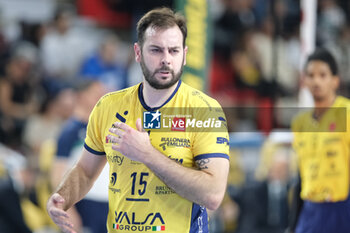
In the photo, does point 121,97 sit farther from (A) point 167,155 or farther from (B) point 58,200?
(B) point 58,200

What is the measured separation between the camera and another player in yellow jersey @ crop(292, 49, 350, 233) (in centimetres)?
582

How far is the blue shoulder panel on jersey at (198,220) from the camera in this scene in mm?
3792

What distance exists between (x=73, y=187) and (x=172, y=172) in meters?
0.81

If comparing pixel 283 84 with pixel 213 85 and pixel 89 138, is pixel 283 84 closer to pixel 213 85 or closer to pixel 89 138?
pixel 213 85

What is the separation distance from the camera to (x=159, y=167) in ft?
11.4

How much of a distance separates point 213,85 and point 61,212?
753cm

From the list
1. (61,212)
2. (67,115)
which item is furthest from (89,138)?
(67,115)

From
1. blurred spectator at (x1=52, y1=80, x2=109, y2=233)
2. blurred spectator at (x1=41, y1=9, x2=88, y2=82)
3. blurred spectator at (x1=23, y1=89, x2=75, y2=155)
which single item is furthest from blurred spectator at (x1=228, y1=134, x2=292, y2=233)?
blurred spectator at (x1=41, y1=9, x2=88, y2=82)

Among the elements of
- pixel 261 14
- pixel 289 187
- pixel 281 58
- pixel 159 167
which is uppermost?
pixel 261 14

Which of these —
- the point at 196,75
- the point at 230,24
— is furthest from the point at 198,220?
the point at 230,24

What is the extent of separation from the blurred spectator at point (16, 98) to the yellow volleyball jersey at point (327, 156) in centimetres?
551

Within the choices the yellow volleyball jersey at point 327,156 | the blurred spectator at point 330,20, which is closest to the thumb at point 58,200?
the yellow volleyball jersey at point 327,156

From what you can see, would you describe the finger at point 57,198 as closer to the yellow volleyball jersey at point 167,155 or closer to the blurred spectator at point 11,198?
the yellow volleyball jersey at point 167,155

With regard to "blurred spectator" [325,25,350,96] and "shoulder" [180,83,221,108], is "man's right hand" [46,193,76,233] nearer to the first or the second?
"shoulder" [180,83,221,108]
